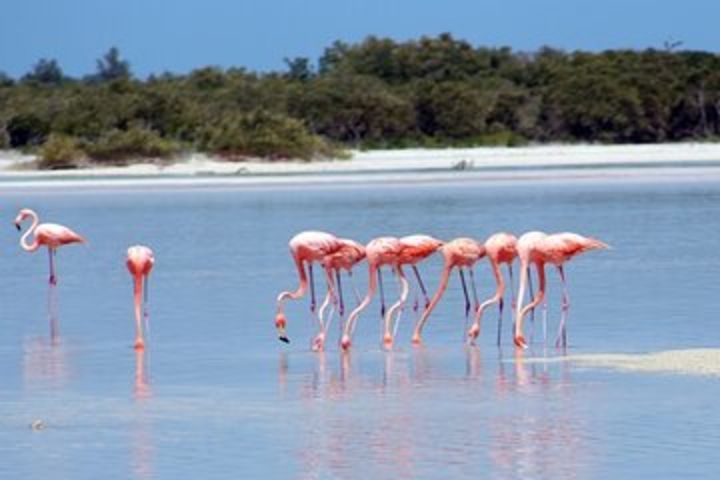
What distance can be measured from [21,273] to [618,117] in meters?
36.5

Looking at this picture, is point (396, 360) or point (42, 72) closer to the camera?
point (396, 360)

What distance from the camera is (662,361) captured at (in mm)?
12156

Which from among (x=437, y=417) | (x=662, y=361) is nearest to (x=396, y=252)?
(x=662, y=361)

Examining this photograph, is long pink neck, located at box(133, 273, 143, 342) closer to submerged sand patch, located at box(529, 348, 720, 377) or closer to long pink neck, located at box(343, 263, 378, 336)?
long pink neck, located at box(343, 263, 378, 336)

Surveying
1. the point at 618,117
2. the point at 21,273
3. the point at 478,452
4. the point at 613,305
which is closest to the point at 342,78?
the point at 618,117

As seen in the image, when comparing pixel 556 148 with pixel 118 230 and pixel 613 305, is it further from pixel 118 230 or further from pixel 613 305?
pixel 613 305

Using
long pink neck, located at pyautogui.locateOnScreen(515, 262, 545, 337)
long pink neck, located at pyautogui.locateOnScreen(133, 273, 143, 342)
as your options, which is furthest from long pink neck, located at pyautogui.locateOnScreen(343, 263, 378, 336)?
long pink neck, located at pyautogui.locateOnScreen(133, 273, 143, 342)

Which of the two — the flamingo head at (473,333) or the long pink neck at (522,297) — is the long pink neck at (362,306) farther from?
the long pink neck at (522,297)

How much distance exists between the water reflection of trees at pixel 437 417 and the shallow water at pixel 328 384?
0.06 ft

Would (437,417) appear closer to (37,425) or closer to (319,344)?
(37,425)

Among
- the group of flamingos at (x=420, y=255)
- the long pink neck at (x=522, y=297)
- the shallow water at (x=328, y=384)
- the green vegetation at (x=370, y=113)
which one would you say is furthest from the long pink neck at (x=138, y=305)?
the green vegetation at (x=370, y=113)

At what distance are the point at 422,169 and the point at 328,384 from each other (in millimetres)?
34297

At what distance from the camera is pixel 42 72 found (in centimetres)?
11375

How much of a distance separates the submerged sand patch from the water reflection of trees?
239mm
